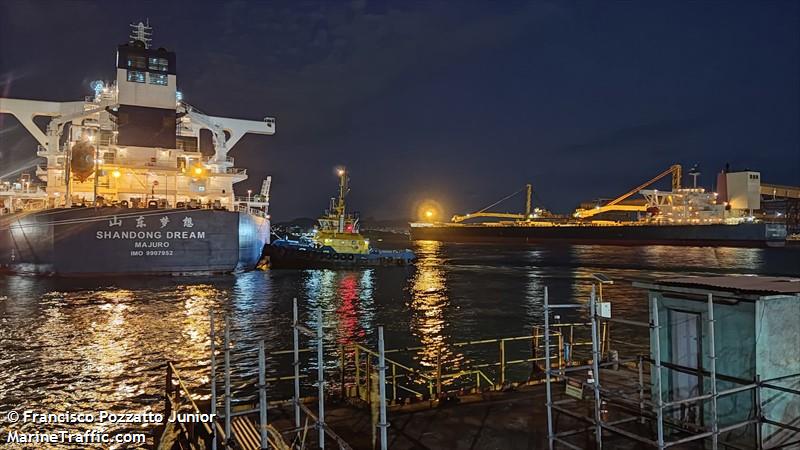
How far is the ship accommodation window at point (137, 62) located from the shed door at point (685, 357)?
167ft

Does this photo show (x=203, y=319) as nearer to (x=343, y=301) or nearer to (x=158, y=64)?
(x=343, y=301)

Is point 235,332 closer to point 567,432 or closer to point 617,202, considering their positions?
point 567,432

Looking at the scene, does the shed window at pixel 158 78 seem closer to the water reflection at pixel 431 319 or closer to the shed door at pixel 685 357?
the water reflection at pixel 431 319

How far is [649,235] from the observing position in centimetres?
10069

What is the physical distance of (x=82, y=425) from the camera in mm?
11945

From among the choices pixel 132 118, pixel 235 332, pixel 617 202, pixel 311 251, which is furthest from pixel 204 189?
pixel 617 202

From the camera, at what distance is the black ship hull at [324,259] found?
5584cm

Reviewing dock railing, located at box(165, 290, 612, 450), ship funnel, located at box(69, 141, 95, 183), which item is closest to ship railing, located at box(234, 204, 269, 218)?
ship funnel, located at box(69, 141, 95, 183)

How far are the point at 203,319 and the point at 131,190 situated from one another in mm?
25325

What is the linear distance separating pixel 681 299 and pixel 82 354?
1932 centimetres

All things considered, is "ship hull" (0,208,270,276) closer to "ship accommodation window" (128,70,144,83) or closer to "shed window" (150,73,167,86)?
"ship accommodation window" (128,70,144,83)

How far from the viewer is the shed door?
702 centimetres

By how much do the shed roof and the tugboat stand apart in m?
48.5

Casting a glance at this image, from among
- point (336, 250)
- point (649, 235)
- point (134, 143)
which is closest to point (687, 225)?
point (649, 235)
